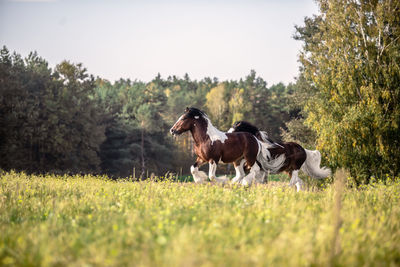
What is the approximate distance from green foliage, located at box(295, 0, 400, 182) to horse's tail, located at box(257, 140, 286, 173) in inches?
199

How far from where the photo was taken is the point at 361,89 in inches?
599

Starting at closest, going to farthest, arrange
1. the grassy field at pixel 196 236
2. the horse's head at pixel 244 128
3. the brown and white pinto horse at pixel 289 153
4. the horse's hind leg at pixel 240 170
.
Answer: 1. the grassy field at pixel 196 236
2. the horse's hind leg at pixel 240 170
3. the brown and white pinto horse at pixel 289 153
4. the horse's head at pixel 244 128

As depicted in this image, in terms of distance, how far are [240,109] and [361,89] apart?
40186 millimetres

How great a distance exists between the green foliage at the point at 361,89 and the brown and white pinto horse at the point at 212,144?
254 inches

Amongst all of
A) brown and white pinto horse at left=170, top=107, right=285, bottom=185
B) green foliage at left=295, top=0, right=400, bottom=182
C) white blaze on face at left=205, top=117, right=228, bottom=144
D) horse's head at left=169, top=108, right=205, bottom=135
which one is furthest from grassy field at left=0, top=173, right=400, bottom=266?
green foliage at left=295, top=0, right=400, bottom=182

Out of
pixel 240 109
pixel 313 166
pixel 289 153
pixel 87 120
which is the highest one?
pixel 240 109

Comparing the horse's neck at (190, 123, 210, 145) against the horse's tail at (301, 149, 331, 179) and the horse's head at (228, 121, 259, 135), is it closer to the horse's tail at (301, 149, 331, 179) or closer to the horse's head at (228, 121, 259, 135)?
the horse's head at (228, 121, 259, 135)

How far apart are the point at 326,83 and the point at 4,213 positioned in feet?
47.1

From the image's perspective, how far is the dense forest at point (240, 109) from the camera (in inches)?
596

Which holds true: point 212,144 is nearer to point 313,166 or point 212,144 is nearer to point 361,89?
point 313,166

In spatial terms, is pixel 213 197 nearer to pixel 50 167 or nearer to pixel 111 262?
pixel 111 262

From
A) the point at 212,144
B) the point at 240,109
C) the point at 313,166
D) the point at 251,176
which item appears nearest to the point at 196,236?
the point at 212,144

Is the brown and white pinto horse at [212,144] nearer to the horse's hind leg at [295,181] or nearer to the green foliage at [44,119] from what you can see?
the horse's hind leg at [295,181]

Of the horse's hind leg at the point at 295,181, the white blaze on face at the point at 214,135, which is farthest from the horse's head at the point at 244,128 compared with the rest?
the horse's hind leg at the point at 295,181
